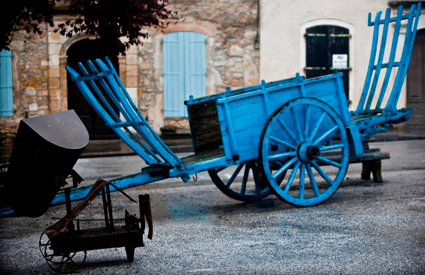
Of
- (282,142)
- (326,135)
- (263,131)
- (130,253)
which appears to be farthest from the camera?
(326,135)

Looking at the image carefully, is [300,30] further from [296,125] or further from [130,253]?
[130,253]

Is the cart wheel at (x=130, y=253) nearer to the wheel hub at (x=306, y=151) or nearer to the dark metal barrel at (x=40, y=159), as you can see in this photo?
the dark metal barrel at (x=40, y=159)

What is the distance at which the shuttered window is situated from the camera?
15602 mm

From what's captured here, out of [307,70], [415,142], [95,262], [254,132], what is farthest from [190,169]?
[307,70]

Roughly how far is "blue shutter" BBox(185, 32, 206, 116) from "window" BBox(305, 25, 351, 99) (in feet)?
9.05

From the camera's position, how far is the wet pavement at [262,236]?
14.0 feet

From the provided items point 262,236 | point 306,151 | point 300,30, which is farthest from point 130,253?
point 300,30

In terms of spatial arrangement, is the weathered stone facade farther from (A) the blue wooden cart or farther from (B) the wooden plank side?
(A) the blue wooden cart

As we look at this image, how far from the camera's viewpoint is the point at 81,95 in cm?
Answer: 1561

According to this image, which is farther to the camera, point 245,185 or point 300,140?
point 245,185

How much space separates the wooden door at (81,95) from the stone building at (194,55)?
0.08 feet

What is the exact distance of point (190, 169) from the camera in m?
5.80

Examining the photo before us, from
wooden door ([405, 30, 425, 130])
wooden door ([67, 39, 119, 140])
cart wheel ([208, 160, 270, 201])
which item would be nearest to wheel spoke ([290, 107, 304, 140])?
cart wheel ([208, 160, 270, 201])

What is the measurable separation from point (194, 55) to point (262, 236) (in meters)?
11.0
